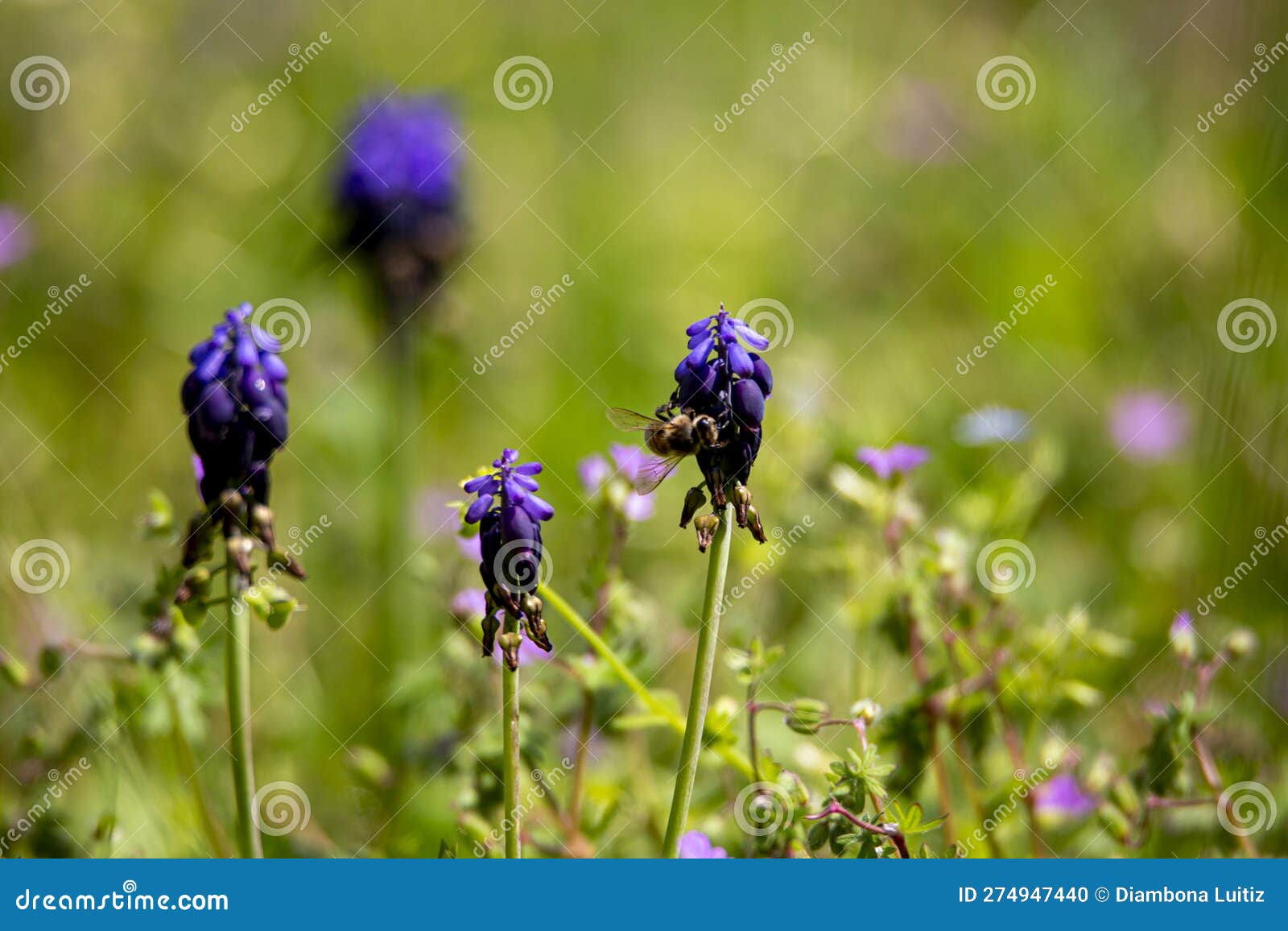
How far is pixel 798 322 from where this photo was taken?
5.96 metres

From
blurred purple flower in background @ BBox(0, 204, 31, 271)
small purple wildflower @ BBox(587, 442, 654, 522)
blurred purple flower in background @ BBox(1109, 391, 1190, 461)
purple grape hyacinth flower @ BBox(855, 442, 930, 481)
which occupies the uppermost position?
blurred purple flower in background @ BBox(0, 204, 31, 271)

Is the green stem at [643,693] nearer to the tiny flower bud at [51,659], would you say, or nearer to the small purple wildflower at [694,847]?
the small purple wildflower at [694,847]

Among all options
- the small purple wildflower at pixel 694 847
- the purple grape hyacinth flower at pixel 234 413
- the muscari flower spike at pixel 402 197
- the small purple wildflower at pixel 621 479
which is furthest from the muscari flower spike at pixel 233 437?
the muscari flower spike at pixel 402 197

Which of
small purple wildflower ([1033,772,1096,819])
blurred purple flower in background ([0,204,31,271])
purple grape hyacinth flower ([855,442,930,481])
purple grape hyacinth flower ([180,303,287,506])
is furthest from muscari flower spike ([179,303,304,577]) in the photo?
blurred purple flower in background ([0,204,31,271])

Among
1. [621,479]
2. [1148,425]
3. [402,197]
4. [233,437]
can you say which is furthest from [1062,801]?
[402,197]

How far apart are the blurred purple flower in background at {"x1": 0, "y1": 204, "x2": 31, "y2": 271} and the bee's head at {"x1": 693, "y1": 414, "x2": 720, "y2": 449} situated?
3.74 meters

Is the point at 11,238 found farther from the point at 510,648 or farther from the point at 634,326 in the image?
the point at 510,648

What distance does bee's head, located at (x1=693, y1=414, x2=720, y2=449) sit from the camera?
2.03 metres

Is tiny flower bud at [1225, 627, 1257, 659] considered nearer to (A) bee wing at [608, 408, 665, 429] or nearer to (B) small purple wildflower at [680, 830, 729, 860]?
(B) small purple wildflower at [680, 830, 729, 860]

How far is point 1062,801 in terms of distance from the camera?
10.2ft

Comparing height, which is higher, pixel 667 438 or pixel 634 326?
pixel 634 326

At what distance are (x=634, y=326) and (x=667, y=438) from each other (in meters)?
3.66

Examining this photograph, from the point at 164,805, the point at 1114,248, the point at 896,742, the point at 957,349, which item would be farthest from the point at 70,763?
the point at 1114,248

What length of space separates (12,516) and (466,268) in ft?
8.00
